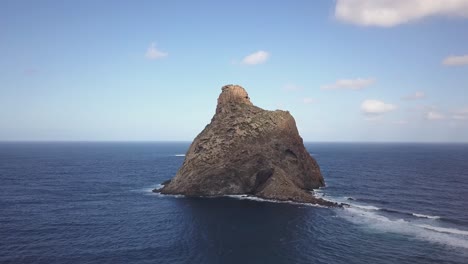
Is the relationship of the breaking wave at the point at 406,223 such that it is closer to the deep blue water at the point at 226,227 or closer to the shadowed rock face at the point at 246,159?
the deep blue water at the point at 226,227

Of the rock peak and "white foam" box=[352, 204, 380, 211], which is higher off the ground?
the rock peak

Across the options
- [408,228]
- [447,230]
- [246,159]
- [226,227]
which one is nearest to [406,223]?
[408,228]

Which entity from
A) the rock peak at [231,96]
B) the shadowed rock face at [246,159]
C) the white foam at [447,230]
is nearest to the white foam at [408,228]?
the white foam at [447,230]

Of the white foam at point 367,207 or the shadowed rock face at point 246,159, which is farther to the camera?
the shadowed rock face at point 246,159

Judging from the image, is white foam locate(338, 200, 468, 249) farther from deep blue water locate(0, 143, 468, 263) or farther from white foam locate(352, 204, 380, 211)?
white foam locate(352, 204, 380, 211)

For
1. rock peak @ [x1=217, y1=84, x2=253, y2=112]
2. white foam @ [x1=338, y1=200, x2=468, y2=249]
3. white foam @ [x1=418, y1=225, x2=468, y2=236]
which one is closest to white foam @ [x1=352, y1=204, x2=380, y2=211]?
white foam @ [x1=338, y1=200, x2=468, y2=249]

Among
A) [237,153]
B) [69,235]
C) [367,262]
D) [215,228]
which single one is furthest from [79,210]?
[367,262]

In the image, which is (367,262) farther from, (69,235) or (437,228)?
(69,235)

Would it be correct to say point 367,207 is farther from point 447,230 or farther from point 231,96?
point 231,96
